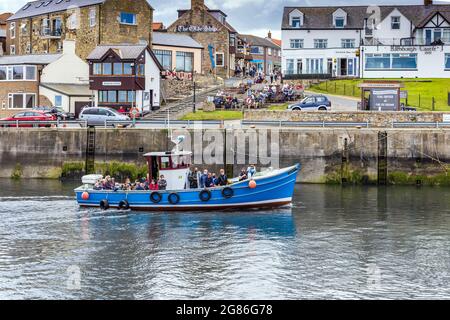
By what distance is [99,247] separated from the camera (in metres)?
32.3

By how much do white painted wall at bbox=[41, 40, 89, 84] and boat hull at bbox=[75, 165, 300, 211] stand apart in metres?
32.6

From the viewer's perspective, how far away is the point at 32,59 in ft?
240

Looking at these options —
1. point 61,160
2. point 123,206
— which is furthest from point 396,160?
point 61,160

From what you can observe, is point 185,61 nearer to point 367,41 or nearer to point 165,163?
point 367,41

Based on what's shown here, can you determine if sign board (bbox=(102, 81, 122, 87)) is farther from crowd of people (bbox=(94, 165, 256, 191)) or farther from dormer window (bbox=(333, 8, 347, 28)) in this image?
dormer window (bbox=(333, 8, 347, 28))

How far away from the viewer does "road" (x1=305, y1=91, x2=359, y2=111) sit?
62.5 meters

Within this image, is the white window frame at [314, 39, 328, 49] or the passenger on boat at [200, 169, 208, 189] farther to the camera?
the white window frame at [314, 39, 328, 49]

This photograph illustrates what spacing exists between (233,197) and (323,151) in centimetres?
1338

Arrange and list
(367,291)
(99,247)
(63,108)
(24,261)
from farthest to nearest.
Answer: (63,108), (99,247), (24,261), (367,291)

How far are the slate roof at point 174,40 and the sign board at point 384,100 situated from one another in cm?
3359

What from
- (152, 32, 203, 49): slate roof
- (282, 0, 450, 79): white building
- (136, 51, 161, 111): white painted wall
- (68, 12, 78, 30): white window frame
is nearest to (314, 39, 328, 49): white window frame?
(282, 0, 450, 79): white building

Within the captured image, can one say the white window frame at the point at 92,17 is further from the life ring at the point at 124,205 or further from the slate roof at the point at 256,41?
the slate roof at the point at 256,41

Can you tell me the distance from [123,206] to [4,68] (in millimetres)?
35794
